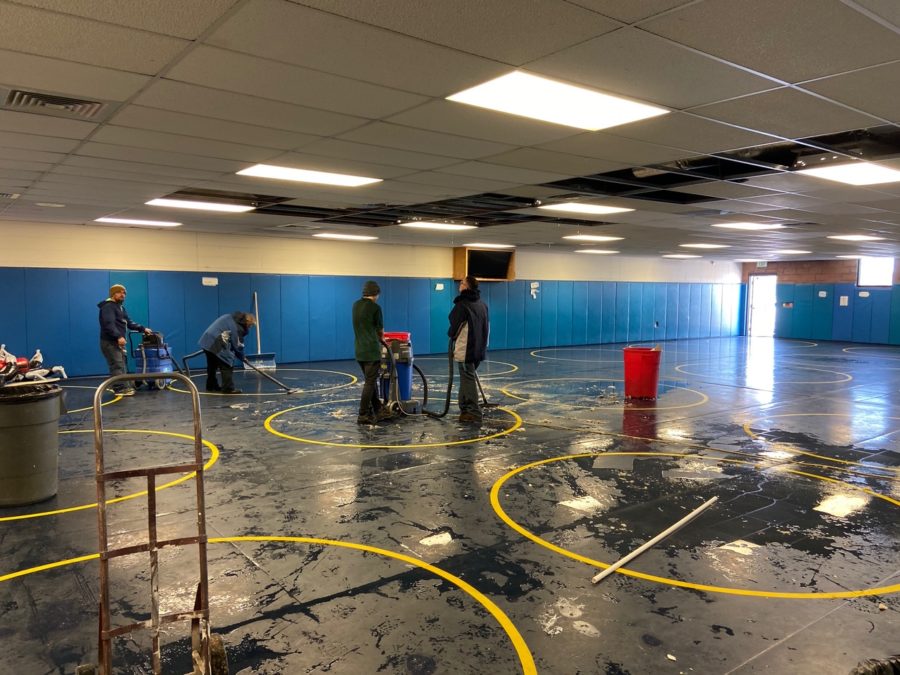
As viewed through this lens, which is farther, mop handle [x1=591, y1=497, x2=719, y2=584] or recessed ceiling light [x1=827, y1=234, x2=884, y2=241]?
recessed ceiling light [x1=827, y1=234, x2=884, y2=241]

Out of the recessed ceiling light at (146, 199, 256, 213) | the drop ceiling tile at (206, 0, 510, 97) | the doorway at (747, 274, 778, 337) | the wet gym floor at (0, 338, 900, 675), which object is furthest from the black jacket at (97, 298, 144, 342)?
the doorway at (747, 274, 778, 337)

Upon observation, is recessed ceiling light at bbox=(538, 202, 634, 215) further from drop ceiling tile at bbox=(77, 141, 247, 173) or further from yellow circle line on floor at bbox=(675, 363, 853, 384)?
yellow circle line on floor at bbox=(675, 363, 853, 384)

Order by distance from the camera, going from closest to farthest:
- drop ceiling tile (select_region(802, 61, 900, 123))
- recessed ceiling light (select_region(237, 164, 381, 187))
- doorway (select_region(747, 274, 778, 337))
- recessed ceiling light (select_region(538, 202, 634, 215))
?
drop ceiling tile (select_region(802, 61, 900, 123)) < recessed ceiling light (select_region(237, 164, 381, 187)) < recessed ceiling light (select_region(538, 202, 634, 215)) < doorway (select_region(747, 274, 778, 337))

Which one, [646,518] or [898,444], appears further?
[898,444]

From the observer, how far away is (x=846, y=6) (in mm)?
2295

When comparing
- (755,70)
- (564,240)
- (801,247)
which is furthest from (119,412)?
(801,247)

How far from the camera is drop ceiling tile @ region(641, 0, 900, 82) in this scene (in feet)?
7.64

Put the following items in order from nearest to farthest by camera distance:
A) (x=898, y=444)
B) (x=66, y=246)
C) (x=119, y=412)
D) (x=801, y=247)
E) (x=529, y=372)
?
(x=898, y=444) < (x=119, y=412) < (x=66, y=246) < (x=529, y=372) < (x=801, y=247)

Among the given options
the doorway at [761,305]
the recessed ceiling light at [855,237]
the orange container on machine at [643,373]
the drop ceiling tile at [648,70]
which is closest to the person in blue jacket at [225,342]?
the orange container on machine at [643,373]

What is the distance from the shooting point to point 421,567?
3.50m

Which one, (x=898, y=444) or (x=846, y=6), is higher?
(x=846, y=6)

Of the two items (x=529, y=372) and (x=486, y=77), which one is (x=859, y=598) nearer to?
(x=486, y=77)

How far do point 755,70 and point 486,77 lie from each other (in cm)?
133

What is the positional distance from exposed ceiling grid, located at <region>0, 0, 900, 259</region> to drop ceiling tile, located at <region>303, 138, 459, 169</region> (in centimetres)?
3
